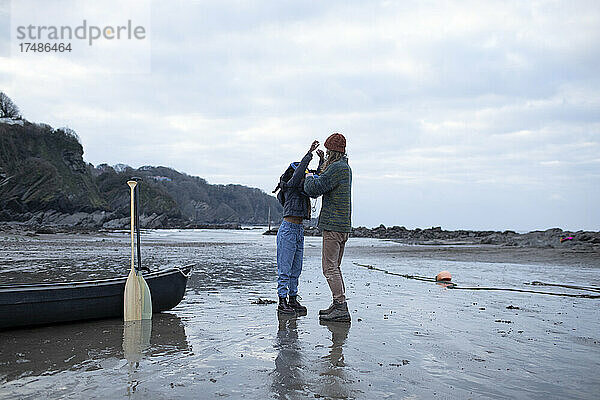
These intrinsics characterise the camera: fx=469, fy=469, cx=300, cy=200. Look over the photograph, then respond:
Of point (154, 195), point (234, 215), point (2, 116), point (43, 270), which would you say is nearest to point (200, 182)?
point (234, 215)

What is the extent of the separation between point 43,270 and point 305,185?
8867 millimetres

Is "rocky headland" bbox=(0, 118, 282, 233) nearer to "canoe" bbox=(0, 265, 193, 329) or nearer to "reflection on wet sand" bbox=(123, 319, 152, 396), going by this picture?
"canoe" bbox=(0, 265, 193, 329)

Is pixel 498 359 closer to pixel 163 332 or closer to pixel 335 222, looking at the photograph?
pixel 335 222

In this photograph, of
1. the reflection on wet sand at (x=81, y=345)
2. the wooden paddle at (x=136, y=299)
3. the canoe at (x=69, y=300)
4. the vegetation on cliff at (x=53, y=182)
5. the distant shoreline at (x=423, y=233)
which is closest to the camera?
the reflection on wet sand at (x=81, y=345)

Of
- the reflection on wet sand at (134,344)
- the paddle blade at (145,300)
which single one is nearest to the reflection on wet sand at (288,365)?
the reflection on wet sand at (134,344)

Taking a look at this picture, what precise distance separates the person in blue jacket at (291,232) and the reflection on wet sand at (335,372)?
4.16ft

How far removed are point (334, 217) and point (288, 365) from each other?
7.50 ft

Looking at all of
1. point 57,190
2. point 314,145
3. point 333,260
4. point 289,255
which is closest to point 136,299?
point 289,255

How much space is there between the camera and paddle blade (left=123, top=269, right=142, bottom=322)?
5914mm

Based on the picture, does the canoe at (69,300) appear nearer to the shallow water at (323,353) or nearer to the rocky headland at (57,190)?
the shallow water at (323,353)

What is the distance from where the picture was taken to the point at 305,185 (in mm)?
5906

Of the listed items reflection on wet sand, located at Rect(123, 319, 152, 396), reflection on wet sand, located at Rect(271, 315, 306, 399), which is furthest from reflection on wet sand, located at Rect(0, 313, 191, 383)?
reflection on wet sand, located at Rect(271, 315, 306, 399)

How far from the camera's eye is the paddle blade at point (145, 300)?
19.7 feet

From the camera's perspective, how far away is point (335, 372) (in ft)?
12.5
